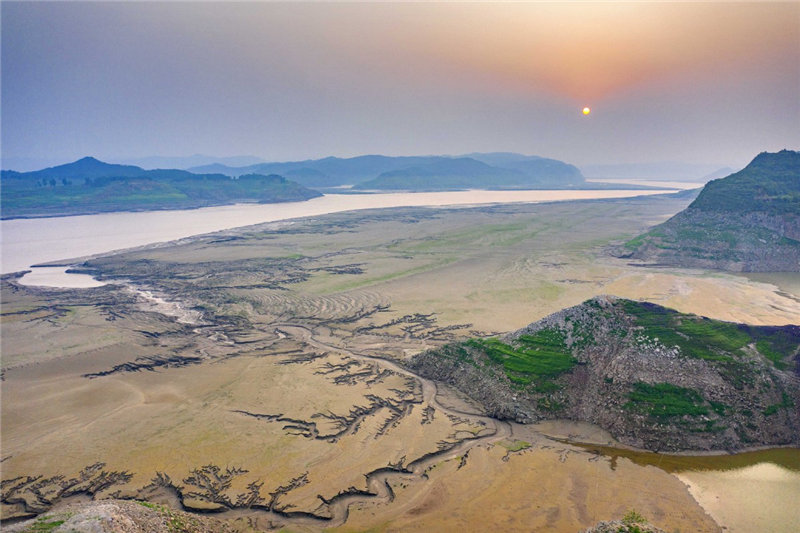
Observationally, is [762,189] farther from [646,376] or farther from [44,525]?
[44,525]

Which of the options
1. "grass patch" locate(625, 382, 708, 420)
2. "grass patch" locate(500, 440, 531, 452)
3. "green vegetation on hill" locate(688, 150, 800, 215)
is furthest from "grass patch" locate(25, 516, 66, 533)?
"green vegetation on hill" locate(688, 150, 800, 215)

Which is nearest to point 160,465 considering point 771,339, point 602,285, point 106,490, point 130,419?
point 106,490

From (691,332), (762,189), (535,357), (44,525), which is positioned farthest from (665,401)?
(762,189)

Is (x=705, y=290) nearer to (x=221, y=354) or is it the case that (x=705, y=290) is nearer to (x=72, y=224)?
(x=221, y=354)

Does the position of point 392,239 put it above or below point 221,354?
above

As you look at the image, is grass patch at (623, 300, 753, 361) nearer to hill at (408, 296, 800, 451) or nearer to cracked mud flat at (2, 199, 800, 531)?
hill at (408, 296, 800, 451)
